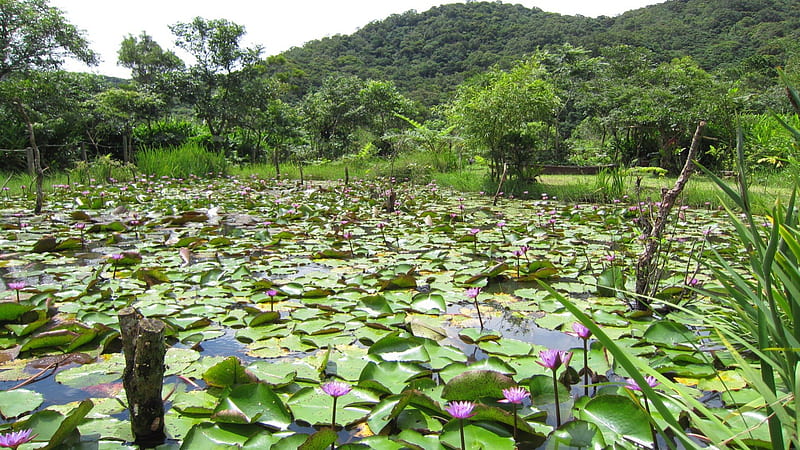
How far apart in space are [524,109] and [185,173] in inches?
267

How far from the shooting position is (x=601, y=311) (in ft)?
6.36

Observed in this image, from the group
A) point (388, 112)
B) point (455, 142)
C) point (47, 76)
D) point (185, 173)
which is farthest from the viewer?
point (388, 112)

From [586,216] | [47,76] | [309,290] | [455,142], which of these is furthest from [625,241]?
[47,76]

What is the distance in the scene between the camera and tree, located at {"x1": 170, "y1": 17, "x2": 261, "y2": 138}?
611 inches

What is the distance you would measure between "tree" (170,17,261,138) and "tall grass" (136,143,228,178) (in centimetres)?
621

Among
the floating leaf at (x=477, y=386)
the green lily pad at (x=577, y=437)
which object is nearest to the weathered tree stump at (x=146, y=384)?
the floating leaf at (x=477, y=386)

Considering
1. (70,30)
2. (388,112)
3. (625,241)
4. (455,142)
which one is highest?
(70,30)

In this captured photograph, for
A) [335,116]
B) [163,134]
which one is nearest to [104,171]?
[163,134]

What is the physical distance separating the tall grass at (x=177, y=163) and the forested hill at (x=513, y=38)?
2279cm

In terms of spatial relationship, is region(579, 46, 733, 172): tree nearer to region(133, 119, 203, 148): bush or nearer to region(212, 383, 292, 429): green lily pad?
region(212, 383, 292, 429): green lily pad

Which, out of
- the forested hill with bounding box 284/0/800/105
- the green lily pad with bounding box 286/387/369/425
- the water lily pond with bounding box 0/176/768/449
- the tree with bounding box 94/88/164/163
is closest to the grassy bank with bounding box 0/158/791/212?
the water lily pond with bounding box 0/176/768/449

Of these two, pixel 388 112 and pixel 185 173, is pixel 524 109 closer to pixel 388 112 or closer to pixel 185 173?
pixel 185 173

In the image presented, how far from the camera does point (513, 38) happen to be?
41.7m

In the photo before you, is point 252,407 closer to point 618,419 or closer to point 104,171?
point 618,419
